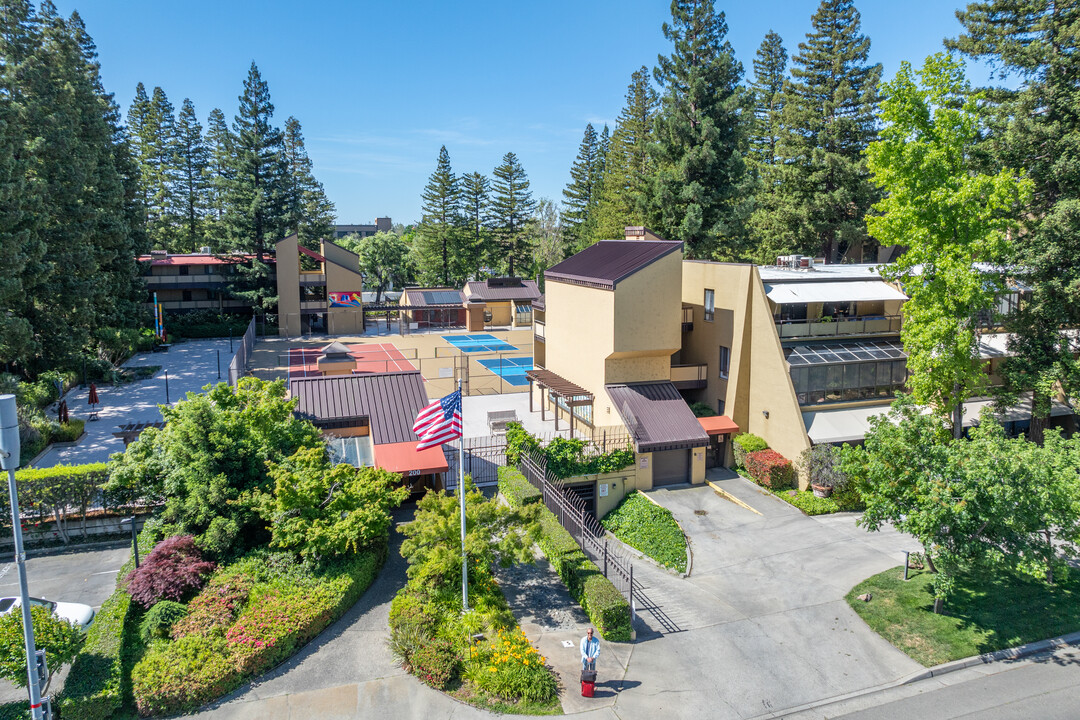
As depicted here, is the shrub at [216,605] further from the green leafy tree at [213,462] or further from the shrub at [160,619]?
the green leafy tree at [213,462]

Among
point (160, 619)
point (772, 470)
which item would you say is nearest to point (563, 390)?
point (772, 470)

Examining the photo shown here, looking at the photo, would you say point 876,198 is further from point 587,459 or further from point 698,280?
point 587,459

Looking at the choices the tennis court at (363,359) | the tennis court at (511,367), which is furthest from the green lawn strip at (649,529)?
the tennis court at (363,359)

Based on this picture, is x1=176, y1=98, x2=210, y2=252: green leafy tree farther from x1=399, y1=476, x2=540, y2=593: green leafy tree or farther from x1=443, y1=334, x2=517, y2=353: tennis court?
x1=399, y1=476, x2=540, y2=593: green leafy tree

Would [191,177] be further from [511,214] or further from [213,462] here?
[213,462]

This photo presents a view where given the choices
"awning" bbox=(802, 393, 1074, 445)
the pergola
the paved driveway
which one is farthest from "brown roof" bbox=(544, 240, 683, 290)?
the paved driveway

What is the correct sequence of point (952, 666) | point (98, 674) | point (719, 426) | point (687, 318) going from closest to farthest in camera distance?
1. point (98, 674)
2. point (952, 666)
3. point (719, 426)
4. point (687, 318)
